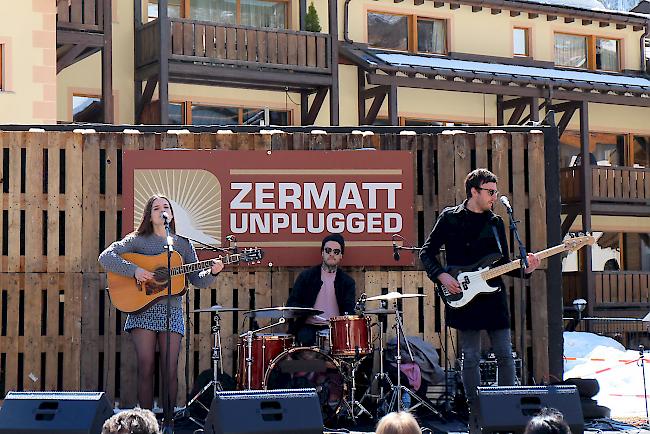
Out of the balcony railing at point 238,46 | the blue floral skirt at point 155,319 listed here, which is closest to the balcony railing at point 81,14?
the balcony railing at point 238,46

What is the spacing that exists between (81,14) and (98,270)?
993 cm

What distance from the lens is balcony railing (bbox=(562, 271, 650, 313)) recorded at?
955 inches

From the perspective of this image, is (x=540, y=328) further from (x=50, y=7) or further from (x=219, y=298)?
(x=50, y=7)

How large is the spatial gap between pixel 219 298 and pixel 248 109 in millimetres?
11983

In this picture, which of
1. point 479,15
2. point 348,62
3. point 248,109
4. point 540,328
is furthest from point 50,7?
point 540,328

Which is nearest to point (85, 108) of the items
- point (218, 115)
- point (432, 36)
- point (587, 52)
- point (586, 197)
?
point (218, 115)

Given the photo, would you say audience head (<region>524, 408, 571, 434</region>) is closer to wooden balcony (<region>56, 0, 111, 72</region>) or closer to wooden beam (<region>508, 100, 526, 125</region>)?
wooden balcony (<region>56, 0, 111, 72</region>)

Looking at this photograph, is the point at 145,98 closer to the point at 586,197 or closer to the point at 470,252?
the point at 586,197

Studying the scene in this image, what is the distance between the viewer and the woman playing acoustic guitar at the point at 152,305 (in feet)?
30.2

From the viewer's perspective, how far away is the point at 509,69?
78.6 ft

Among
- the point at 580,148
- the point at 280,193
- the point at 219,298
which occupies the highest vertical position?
the point at 580,148

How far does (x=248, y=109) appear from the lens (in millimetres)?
22516

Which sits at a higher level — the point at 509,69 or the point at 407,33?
the point at 407,33

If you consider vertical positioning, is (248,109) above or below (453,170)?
above
